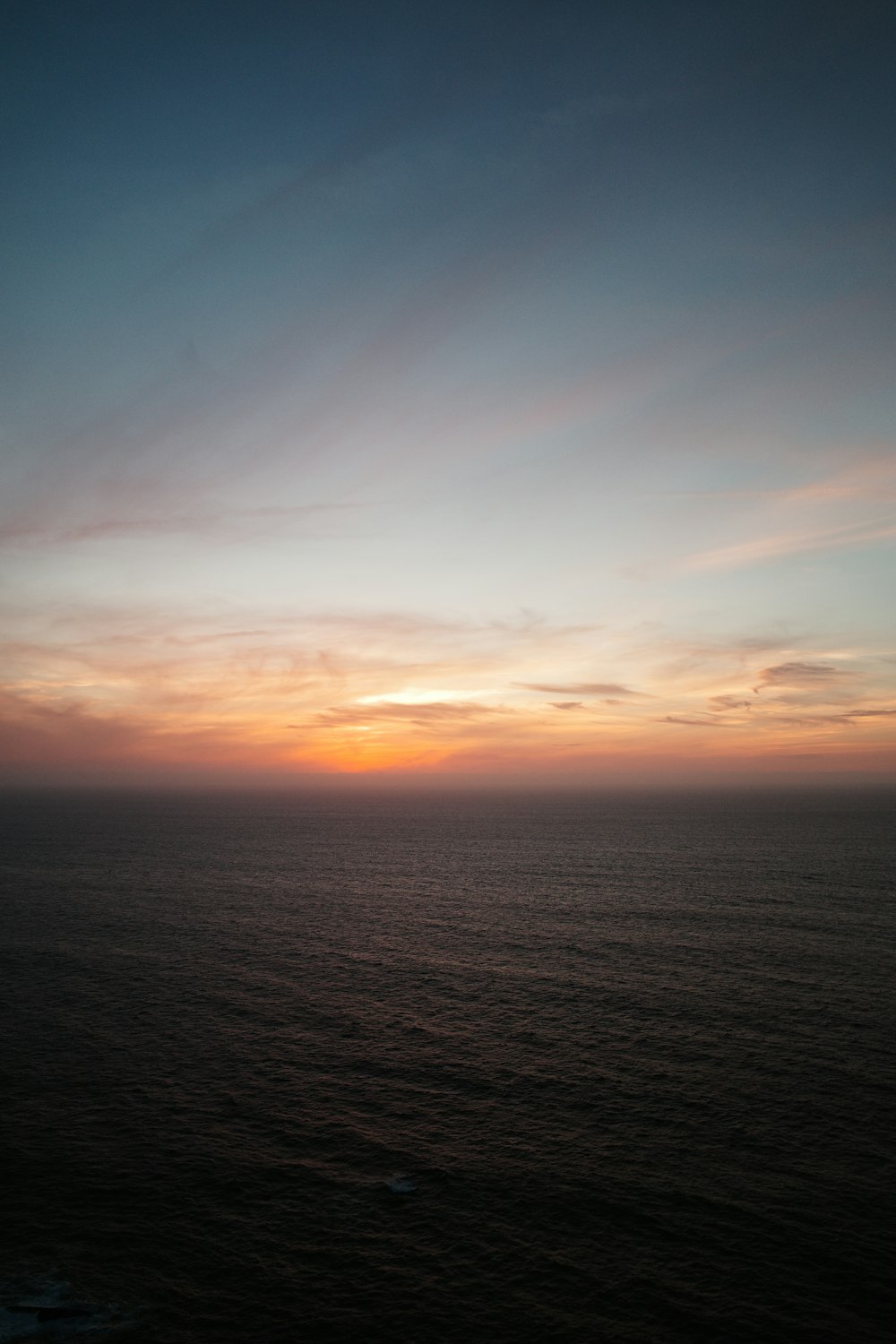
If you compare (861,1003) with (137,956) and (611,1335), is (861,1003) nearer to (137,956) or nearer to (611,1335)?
(611,1335)

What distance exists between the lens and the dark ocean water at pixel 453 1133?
1449 inches

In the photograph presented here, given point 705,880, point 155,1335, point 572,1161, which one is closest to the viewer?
point 155,1335

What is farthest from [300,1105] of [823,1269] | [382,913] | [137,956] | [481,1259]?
[382,913]

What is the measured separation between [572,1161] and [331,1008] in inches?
1372

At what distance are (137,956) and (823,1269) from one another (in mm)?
81776

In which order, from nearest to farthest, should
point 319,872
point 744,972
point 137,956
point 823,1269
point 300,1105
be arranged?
point 823,1269, point 300,1105, point 744,972, point 137,956, point 319,872

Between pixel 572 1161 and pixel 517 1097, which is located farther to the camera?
pixel 517 1097

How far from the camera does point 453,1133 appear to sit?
2018 inches

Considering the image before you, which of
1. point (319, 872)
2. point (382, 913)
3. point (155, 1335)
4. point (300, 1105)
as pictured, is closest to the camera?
point (155, 1335)

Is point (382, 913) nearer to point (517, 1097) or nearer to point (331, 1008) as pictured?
point (331, 1008)

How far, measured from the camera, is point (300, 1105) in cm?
5528

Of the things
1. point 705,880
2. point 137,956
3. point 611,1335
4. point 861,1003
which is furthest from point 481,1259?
point 705,880

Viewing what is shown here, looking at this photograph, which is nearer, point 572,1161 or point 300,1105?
point 572,1161

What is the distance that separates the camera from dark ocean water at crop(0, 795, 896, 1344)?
121 ft
